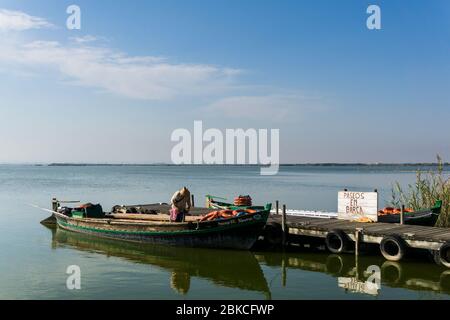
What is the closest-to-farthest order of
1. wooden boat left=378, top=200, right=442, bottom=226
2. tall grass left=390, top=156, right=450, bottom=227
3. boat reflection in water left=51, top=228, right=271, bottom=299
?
boat reflection in water left=51, top=228, right=271, bottom=299 → wooden boat left=378, top=200, right=442, bottom=226 → tall grass left=390, top=156, right=450, bottom=227

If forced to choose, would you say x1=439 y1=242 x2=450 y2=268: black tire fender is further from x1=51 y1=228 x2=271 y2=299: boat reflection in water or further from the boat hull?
the boat hull

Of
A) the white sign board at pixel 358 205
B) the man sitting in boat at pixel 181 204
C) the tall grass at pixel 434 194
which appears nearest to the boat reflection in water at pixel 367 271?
the white sign board at pixel 358 205

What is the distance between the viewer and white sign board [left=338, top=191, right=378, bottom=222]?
2405 cm

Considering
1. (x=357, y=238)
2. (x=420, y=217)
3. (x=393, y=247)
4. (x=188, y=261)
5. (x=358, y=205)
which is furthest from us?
(x=420, y=217)

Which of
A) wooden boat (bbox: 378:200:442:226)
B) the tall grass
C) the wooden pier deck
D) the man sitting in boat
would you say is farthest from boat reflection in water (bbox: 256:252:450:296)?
the tall grass

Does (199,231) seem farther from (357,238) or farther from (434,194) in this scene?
(434,194)

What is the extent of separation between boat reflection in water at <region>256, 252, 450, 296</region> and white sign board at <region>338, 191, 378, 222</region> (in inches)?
126

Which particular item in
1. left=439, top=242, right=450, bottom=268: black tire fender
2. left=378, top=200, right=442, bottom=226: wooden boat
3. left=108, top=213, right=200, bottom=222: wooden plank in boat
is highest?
left=378, top=200, right=442, bottom=226: wooden boat

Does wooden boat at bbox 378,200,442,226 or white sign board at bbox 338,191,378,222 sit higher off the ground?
white sign board at bbox 338,191,378,222

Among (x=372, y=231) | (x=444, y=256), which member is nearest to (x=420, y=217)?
(x=372, y=231)

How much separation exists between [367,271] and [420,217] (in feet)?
24.2

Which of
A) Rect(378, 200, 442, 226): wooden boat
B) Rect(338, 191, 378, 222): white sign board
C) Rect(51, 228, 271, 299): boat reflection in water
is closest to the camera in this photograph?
Rect(51, 228, 271, 299): boat reflection in water

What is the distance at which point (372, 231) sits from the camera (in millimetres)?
21109
